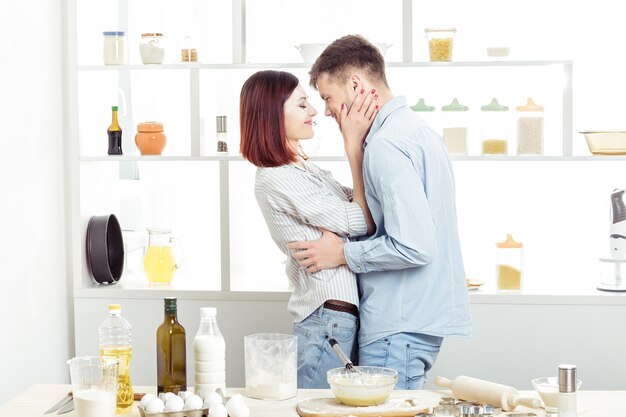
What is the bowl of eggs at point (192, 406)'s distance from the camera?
1944mm

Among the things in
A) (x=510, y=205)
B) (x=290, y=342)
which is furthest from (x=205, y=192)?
(x=290, y=342)

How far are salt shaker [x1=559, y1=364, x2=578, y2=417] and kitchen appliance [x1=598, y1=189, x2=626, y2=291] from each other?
1.71 metres

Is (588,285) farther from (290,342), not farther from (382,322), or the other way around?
(290,342)

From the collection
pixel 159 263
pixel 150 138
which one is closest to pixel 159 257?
pixel 159 263

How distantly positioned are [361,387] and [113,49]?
210cm

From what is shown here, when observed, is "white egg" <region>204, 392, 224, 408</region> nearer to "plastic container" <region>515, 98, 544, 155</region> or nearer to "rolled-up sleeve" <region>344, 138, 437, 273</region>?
"rolled-up sleeve" <region>344, 138, 437, 273</region>

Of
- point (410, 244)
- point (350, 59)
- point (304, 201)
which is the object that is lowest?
point (410, 244)

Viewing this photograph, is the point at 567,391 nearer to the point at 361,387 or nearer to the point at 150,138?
the point at 361,387

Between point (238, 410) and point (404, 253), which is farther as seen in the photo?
point (404, 253)

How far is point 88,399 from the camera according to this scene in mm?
1919

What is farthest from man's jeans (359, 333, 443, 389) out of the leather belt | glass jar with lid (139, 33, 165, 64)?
glass jar with lid (139, 33, 165, 64)

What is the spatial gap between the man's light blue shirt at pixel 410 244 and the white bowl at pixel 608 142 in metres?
1.14

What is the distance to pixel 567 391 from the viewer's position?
1.88 meters

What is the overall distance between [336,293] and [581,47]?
Answer: 1.85 metres
